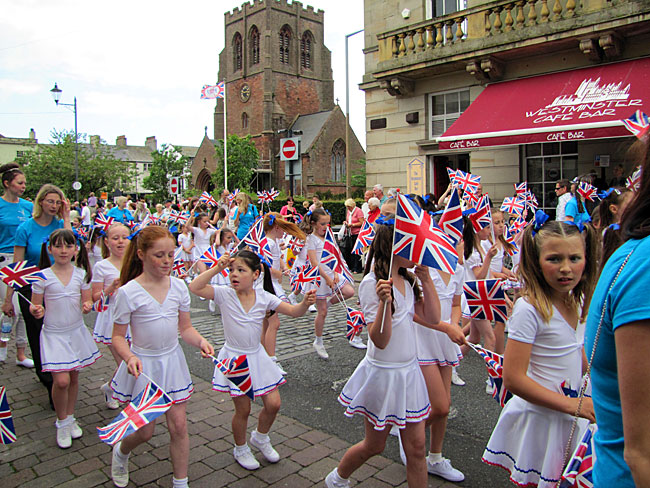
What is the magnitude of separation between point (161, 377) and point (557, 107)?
11.2 metres

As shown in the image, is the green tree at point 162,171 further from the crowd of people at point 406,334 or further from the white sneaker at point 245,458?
the white sneaker at point 245,458

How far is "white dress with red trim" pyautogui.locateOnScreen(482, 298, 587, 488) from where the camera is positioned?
8.19ft

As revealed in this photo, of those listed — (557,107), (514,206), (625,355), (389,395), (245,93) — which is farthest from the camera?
(245,93)

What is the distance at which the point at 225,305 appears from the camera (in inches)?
159

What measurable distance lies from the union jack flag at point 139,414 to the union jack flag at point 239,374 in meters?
0.48

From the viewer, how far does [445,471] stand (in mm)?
3559

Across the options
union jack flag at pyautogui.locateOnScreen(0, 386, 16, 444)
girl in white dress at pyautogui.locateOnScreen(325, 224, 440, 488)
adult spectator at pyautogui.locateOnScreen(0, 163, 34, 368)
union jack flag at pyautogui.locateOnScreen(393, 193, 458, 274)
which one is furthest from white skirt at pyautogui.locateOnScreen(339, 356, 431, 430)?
adult spectator at pyautogui.locateOnScreen(0, 163, 34, 368)

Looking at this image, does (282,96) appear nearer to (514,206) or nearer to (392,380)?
(514,206)

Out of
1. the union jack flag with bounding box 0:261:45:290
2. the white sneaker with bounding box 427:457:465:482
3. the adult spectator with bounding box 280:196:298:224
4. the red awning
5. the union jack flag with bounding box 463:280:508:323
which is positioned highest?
the red awning

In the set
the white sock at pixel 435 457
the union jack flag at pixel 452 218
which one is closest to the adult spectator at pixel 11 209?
the union jack flag at pixel 452 218

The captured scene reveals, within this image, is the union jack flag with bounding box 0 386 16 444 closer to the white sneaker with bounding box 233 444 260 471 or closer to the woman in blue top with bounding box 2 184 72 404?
the white sneaker with bounding box 233 444 260 471

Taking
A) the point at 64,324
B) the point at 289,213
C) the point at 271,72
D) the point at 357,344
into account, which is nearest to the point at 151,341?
the point at 64,324

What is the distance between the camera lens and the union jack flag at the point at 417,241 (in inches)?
117

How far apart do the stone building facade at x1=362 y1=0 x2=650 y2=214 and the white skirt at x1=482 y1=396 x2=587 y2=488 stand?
9.09 metres
